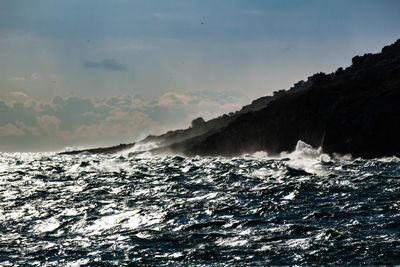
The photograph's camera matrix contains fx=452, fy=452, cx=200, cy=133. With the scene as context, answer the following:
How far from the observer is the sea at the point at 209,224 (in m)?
15.4

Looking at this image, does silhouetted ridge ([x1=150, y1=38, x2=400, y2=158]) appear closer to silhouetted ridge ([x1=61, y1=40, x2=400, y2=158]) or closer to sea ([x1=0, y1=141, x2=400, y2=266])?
silhouetted ridge ([x1=61, y1=40, x2=400, y2=158])

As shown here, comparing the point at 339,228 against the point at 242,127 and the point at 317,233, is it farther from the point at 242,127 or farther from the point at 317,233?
the point at 242,127

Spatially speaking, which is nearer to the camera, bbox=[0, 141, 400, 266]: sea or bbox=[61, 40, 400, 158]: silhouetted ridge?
bbox=[0, 141, 400, 266]: sea

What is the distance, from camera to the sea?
1543cm

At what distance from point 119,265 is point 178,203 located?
1223 centimetres

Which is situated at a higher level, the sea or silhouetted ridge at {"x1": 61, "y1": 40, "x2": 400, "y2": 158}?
silhouetted ridge at {"x1": 61, "y1": 40, "x2": 400, "y2": 158}

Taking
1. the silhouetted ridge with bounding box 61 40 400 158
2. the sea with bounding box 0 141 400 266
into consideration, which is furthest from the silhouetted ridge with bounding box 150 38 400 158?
the sea with bounding box 0 141 400 266

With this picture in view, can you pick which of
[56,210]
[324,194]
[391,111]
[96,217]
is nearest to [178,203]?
[96,217]

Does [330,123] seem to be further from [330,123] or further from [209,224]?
[209,224]

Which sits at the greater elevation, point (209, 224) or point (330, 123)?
point (330, 123)

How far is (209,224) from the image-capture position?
20.5m

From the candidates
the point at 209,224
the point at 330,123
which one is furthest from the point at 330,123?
the point at 209,224

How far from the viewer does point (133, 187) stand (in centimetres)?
3603

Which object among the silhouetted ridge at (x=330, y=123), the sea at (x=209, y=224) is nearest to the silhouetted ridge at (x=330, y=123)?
the silhouetted ridge at (x=330, y=123)
